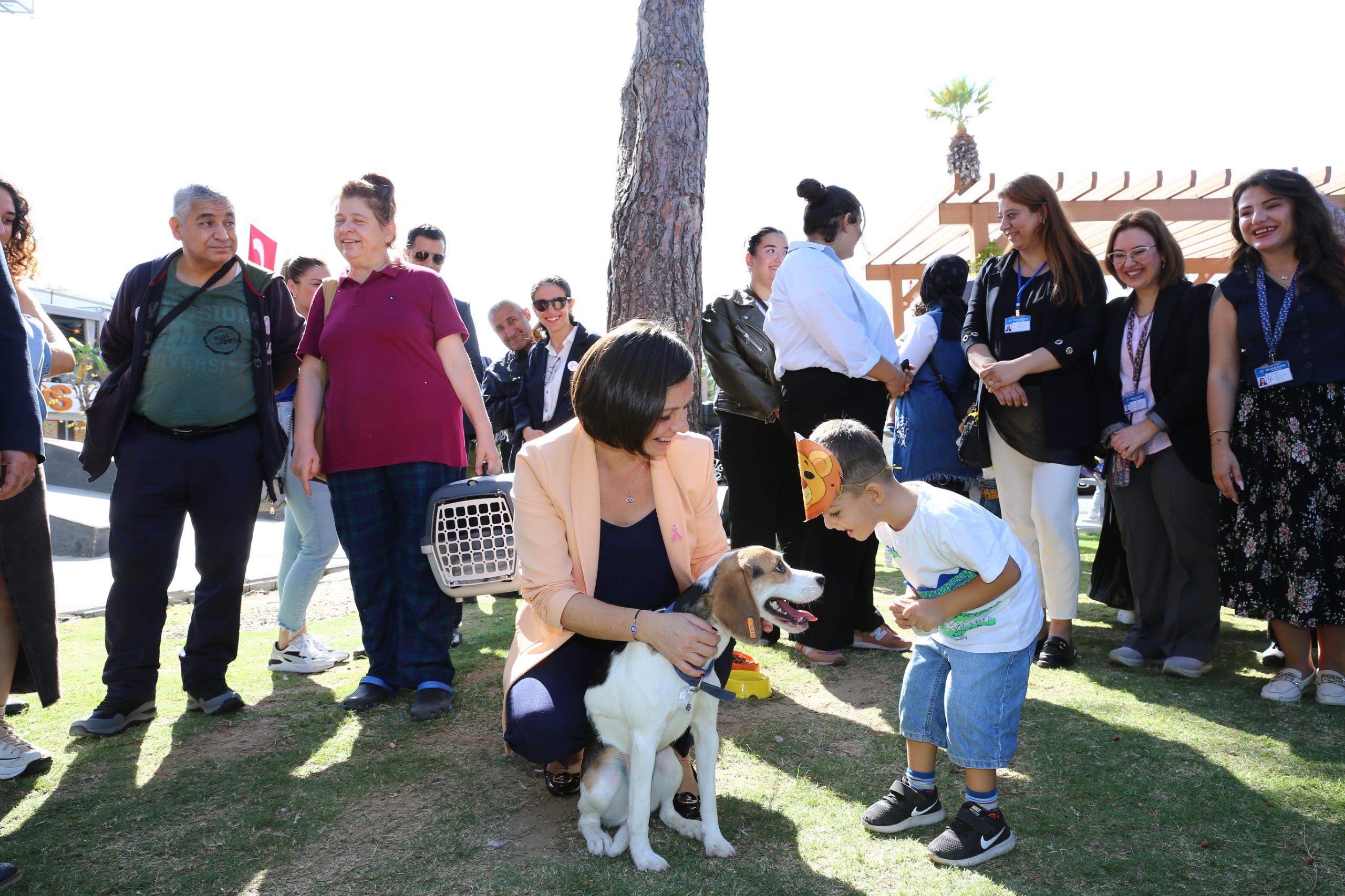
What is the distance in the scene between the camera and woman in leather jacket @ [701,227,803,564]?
452 centimetres

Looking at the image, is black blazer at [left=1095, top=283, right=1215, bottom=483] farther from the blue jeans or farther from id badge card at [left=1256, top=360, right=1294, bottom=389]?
the blue jeans

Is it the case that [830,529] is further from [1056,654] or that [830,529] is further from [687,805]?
[687,805]

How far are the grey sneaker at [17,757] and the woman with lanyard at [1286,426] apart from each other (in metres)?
4.70

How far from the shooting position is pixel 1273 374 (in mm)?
3742

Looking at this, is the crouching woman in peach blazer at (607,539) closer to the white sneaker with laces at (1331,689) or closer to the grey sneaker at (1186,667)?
the grey sneaker at (1186,667)

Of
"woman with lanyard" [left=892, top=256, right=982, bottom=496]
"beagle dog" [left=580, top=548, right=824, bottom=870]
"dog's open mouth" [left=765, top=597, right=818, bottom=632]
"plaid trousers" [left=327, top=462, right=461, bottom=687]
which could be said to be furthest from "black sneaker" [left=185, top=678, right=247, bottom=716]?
"woman with lanyard" [left=892, top=256, right=982, bottom=496]

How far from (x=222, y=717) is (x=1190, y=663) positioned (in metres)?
4.23

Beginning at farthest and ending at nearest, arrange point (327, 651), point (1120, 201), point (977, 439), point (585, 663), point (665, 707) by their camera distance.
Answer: point (1120, 201) → point (327, 651) → point (977, 439) → point (585, 663) → point (665, 707)

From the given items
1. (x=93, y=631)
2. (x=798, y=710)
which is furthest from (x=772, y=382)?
(x=93, y=631)

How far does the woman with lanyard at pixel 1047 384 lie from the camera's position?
4125mm

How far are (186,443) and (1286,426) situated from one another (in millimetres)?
4644

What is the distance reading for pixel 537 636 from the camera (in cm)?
285

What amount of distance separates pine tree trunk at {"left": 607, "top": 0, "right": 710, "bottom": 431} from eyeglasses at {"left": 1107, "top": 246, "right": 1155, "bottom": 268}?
7.80 feet

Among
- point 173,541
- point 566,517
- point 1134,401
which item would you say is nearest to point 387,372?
point 173,541
